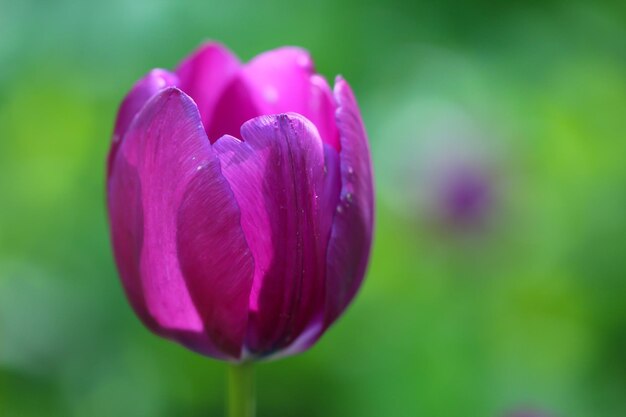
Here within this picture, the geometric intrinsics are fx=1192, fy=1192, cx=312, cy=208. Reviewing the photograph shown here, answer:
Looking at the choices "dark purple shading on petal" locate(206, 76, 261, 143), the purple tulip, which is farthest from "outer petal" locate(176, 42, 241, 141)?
the purple tulip

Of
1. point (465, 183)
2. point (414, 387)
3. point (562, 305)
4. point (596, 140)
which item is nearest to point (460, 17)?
point (596, 140)

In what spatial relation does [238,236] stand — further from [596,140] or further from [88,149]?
[596,140]

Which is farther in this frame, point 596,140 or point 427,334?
point 596,140

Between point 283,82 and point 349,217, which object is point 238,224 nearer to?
point 349,217

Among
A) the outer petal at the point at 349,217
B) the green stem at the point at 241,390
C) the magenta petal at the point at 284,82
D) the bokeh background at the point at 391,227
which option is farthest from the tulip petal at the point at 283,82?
the bokeh background at the point at 391,227

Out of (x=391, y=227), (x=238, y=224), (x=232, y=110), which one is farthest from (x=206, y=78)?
(x=391, y=227)

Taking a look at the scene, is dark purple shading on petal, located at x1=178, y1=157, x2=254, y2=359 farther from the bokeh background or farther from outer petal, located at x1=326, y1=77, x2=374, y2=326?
the bokeh background
